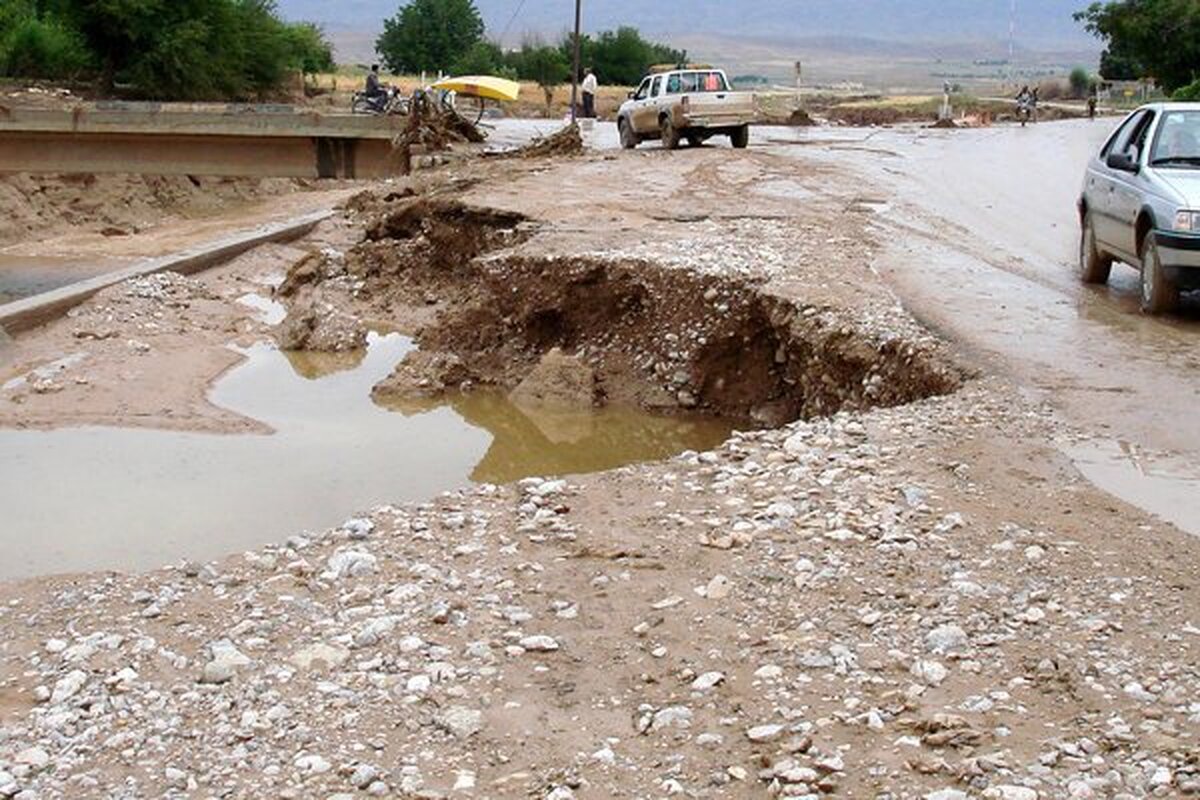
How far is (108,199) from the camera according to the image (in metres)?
36.5

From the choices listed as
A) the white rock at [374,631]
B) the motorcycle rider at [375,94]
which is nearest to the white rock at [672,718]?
the white rock at [374,631]

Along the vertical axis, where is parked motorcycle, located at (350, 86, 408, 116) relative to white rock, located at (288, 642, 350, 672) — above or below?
above

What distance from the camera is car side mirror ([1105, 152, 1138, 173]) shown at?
12883 millimetres

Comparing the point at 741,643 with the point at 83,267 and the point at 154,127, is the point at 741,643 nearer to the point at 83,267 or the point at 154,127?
the point at 83,267

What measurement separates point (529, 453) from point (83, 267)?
517 inches

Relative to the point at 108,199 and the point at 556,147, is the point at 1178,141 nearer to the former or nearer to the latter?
the point at 556,147

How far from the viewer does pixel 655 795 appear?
4867mm

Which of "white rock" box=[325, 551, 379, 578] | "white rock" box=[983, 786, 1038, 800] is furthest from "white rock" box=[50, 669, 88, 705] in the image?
"white rock" box=[983, 786, 1038, 800]

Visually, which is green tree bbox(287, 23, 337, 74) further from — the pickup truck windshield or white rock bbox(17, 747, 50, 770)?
white rock bbox(17, 747, 50, 770)

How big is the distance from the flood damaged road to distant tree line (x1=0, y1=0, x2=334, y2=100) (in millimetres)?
35292

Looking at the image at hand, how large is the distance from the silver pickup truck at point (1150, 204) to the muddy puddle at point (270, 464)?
389 centimetres

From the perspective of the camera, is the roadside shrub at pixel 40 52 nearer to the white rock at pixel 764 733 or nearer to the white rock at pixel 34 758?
the white rock at pixel 34 758

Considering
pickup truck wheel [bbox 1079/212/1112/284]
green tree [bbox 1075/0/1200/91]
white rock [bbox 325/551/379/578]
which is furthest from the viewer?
green tree [bbox 1075/0/1200/91]

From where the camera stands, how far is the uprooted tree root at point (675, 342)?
436 inches
